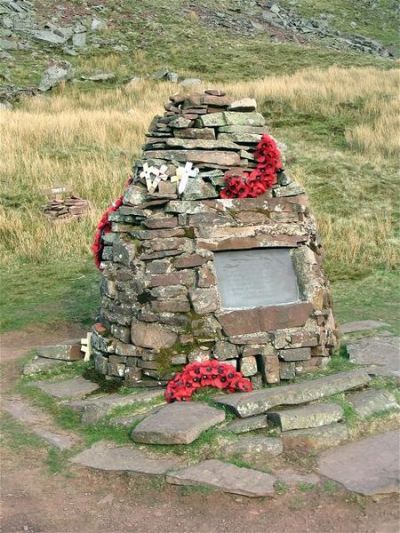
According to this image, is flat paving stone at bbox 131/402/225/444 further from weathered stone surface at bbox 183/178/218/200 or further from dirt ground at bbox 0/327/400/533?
weathered stone surface at bbox 183/178/218/200

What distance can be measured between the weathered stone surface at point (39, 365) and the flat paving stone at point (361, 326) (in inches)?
124

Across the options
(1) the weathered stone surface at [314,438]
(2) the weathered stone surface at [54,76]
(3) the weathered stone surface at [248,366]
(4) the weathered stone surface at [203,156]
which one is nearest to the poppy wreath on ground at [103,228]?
(4) the weathered stone surface at [203,156]

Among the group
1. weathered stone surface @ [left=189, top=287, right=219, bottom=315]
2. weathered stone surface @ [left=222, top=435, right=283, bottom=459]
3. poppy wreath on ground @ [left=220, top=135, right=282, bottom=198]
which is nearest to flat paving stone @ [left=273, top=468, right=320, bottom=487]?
weathered stone surface @ [left=222, top=435, right=283, bottom=459]

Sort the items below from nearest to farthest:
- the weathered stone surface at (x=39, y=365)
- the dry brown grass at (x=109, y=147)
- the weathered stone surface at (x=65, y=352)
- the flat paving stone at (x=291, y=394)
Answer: the flat paving stone at (x=291, y=394)
the weathered stone surface at (x=39, y=365)
the weathered stone surface at (x=65, y=352)
the dry brown grass at (x=109, y=147)

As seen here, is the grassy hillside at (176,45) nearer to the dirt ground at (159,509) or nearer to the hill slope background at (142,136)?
the hill slope background at (142,136)

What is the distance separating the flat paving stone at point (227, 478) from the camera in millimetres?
4676

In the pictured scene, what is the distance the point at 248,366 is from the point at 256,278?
2.68 feet

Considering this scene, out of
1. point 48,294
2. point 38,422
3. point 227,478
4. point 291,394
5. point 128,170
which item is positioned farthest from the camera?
point 128,170

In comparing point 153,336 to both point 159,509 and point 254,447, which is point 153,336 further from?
point 159,509

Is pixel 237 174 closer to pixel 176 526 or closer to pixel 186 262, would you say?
pixel 186 262

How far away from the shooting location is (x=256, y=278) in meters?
6.55

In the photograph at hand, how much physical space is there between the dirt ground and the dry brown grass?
7450mm

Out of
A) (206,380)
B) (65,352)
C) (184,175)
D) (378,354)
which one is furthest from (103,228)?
(378,354)

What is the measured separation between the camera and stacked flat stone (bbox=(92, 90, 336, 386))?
633cm
